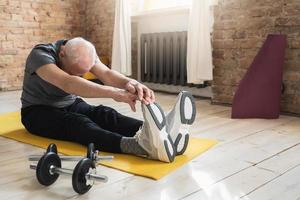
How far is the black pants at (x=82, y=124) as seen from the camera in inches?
62.2

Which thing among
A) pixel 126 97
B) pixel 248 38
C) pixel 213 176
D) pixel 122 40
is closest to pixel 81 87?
pixel 126 97

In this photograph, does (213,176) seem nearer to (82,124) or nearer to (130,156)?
(130,156)

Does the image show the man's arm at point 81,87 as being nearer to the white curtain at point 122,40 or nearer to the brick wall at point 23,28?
the white curtain at point 122,40

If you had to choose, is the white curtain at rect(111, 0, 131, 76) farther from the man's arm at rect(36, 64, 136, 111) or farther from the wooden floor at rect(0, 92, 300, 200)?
the man's arm at rect(36, 64, 136, 111)

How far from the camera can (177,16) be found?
11.6ft

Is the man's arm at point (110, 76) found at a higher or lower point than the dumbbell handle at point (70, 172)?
higher

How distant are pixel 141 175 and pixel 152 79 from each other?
99.3 inches

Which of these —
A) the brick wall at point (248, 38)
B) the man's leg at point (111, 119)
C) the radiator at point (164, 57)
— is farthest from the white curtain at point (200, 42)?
the man's leg at point (111, 119)

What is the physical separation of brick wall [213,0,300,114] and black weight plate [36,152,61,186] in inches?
77.8

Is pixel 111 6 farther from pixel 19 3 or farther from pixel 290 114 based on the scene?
pixel 290 114

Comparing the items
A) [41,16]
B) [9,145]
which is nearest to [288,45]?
[9,145]

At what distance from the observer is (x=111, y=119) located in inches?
70.3

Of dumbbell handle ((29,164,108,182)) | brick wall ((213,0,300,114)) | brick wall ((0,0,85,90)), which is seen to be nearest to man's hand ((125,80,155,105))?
dumbbell handle ((29,164,108,182))

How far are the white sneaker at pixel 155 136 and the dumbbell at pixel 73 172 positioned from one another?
31cm
